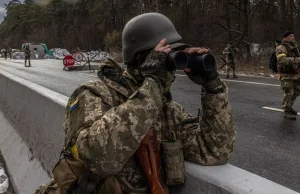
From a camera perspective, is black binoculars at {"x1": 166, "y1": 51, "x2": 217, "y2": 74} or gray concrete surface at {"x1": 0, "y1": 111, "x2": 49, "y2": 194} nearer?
black binoculars at {"x1": 166, "y1": 51, "x2": 217, "y2": 74}

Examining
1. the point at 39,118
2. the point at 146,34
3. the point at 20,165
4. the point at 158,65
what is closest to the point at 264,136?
the point at 39,118

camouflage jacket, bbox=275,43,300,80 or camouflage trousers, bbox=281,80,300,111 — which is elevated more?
camouflage jacket, bbox=275,43,300,80

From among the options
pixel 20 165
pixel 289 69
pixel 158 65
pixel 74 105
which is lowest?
pixel 20 165

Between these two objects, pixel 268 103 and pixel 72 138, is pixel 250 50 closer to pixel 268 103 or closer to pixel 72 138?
pixel 268 103

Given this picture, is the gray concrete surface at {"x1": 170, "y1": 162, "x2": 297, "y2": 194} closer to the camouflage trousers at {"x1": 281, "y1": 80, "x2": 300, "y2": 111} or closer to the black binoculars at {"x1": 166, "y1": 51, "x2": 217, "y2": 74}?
the black binoculars at {"x1": 166, "y1": 51, "x2": 217, "y2": 74}

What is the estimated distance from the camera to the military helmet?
2.07m

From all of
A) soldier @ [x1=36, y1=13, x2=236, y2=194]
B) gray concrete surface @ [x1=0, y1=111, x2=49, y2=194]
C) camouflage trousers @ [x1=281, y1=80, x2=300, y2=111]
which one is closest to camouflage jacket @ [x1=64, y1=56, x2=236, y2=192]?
soldier @ [x1=36, y1=13, x2=236, y2=194]

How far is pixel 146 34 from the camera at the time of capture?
208cm

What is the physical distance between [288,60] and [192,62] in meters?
5.93

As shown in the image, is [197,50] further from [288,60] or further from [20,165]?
[288,60]

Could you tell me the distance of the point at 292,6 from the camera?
22.2 metres

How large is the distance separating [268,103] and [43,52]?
4631 cm

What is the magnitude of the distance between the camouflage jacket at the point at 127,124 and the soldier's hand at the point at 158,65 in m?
0.04

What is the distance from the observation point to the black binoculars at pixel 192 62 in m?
1.74
